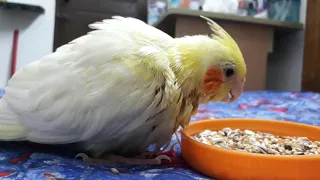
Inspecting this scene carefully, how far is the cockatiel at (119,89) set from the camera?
674 mm

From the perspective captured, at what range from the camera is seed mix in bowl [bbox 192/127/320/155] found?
75cm

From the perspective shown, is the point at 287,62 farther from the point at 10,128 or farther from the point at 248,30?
the point at 10,128

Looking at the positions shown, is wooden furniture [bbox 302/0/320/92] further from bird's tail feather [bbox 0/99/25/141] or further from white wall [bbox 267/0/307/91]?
bird's tail feather [bbox 0/99/25/141]

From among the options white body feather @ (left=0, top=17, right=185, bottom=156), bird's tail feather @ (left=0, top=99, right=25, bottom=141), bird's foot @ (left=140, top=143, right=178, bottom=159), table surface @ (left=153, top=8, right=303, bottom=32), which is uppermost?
table surface @ (left=153, top=8, right=303, bottom=32)

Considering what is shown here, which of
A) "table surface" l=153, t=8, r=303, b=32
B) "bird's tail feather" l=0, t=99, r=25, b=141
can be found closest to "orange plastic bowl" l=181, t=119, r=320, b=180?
"bird's tail feather" l=0, t=99, r=25, b=141

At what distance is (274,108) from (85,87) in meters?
1.36

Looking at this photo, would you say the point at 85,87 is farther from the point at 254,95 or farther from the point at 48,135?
the point at 254,95

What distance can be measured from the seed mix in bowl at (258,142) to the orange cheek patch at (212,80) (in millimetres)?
132

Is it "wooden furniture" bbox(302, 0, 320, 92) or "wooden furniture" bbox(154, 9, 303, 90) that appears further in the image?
"wooden furniture" bbox(302, 0, 320, 92)

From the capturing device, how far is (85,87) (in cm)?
68

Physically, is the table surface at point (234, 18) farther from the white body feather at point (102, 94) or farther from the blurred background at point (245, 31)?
the white body feather at point (102, 94)

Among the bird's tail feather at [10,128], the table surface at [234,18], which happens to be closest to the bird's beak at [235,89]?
the bird's tail feather at [10,128]

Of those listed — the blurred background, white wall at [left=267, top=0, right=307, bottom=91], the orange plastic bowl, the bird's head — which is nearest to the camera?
the orange plastic bowl

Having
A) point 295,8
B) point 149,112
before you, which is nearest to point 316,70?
point 295,8
